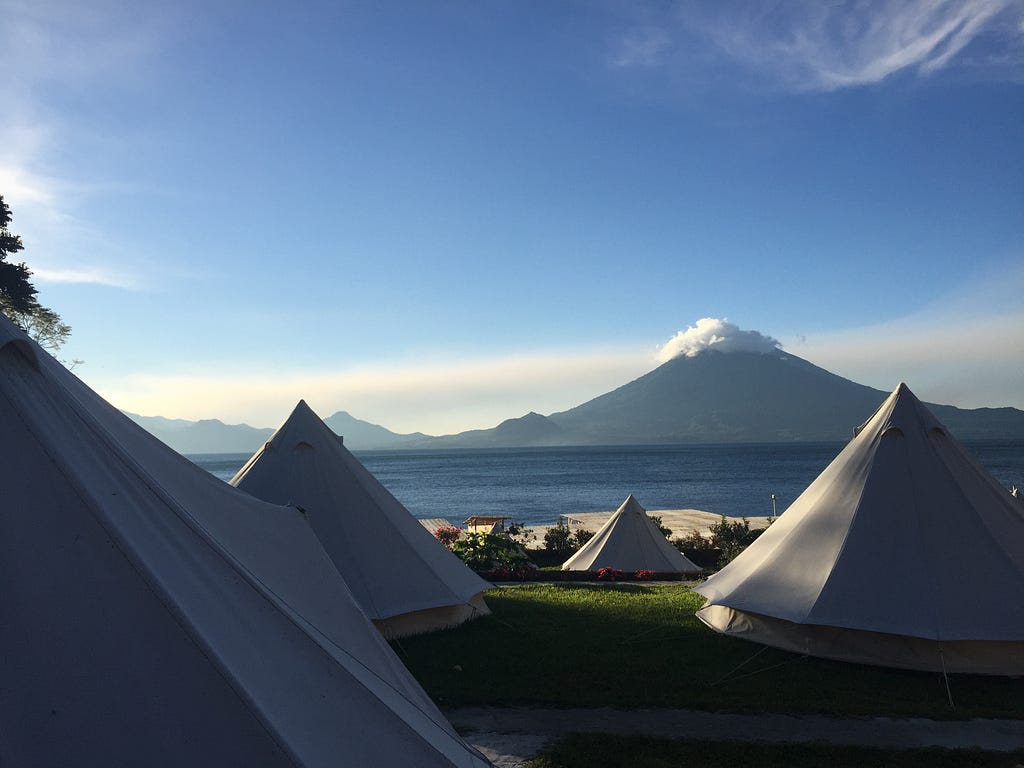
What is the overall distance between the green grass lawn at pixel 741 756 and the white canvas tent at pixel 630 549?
480 inches

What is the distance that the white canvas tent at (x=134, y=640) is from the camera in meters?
3.40

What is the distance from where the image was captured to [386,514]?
11.5m

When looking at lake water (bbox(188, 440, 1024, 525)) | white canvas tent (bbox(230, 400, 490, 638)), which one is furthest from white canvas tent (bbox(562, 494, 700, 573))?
lake water (bbox(188, 440, 1024, 525))

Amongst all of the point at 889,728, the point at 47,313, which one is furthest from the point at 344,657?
the point at 47,313

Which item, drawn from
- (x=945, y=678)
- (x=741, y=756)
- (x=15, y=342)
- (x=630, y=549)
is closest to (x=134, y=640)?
(x=15, y=342)

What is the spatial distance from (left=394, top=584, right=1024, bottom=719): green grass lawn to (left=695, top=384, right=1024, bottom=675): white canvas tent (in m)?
0.31

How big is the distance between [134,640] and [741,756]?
5010mm

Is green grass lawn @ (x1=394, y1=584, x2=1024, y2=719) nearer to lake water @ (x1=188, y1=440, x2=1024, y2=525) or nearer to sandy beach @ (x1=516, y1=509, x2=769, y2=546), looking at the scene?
sandy beach @ (x1=516, y1=509, x2=769, y2=546)

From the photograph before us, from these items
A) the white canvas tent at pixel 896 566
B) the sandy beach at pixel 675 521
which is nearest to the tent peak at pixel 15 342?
the white canvas tent at pixel 896 566

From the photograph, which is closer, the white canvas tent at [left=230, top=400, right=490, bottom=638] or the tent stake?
the tent stake

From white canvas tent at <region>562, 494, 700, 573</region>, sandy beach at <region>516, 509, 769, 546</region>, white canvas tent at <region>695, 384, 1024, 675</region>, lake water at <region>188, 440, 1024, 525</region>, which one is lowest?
lake water at <region>188, 440, 1024, 525</region>

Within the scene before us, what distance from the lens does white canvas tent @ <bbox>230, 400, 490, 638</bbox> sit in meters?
10.6

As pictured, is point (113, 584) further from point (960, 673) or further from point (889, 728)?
point (960, 673)

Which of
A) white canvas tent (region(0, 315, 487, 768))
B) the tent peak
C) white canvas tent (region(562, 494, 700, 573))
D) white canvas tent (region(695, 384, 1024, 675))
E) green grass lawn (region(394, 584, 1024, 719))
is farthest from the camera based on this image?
white canvas tent (region(562, 494, 700, 573))
